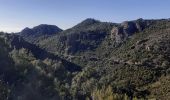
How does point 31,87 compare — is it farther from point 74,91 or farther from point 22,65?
point 74,91

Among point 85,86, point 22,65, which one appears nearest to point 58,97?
point 22,65

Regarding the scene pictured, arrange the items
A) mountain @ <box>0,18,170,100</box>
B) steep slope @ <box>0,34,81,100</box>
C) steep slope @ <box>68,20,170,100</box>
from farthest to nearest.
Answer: steep slope @ <box>68,20,170,100</box> → mountain @ <box>0,18,170,100</box> → steep slope @ <box>0,34,81,100</box>

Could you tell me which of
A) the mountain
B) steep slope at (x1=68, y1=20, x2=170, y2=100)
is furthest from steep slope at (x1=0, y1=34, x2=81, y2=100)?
steep slope at (x1=68, y1=20, x2=170, y2=100)

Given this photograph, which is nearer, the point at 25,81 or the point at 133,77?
the point at 25,81

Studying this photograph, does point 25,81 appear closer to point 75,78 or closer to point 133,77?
point 75,78

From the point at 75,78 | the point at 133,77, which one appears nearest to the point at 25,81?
the point at 75,78

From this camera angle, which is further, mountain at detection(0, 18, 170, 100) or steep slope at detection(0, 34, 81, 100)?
mountain at detection(0, 18, 170, 100)

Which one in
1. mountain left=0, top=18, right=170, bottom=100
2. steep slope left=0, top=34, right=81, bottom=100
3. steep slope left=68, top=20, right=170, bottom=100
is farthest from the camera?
steep slope left=68, top=20, right=170, bottom=100

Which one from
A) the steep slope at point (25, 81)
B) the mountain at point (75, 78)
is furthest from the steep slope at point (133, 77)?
the steep slope at point (25, 81)

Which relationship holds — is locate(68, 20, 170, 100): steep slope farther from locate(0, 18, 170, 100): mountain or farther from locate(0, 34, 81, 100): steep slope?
locate(0, 34, 81, 100): steep slope

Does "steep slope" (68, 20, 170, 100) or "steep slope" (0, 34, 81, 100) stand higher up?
"steep slope" (0, 34, 81, 100)

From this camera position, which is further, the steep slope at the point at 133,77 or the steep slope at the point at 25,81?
the steep slope at the point at 133,77

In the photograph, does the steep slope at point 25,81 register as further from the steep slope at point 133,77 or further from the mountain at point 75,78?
the steep slope at point 133,77
